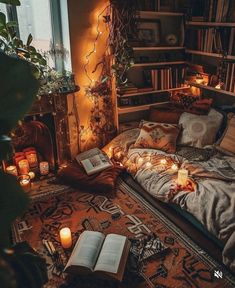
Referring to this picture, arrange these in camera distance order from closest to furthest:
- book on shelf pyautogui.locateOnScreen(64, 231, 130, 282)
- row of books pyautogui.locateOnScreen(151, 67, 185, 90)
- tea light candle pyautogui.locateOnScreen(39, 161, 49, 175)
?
book on shelf pyautogui.locateOnScreen(64, 231, 130, 282)
tea light candle pyautogui.locateOnScreen(39, 161, 49, 175)
row of books pyautogui.locateOnScreen(151, 67, 185, 90)

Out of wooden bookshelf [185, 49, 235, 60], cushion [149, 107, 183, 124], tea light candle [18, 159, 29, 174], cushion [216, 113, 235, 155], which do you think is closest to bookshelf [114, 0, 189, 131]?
wooden bookshelf [185, 49, 235, 60]

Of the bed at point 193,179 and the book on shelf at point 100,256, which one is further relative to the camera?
the bed at point 193,179

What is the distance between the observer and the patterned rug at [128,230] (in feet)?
5.74

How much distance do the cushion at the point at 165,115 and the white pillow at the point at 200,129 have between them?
0.48 feet

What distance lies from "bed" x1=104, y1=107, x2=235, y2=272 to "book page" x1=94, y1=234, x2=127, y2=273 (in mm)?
655

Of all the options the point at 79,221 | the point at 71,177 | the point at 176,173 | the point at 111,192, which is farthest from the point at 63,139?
the point at 176,173

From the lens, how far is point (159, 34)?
11.3ft

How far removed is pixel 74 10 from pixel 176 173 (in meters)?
1.90

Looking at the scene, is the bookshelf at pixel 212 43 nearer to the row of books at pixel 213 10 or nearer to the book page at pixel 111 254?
the row of books at pixel 213 10

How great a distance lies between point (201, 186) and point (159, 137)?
834mm

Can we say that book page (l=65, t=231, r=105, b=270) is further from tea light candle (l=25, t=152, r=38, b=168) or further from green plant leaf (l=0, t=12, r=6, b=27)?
green plant leaf (l=0, t=12, r=6, b=27)

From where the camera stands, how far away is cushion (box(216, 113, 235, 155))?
8.94ft

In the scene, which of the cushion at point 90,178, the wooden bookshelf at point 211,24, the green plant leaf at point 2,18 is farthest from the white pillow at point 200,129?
the green plant leaf at point 2,18

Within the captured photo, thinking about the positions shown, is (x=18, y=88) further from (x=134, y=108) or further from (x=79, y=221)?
(x=134, y=108)
